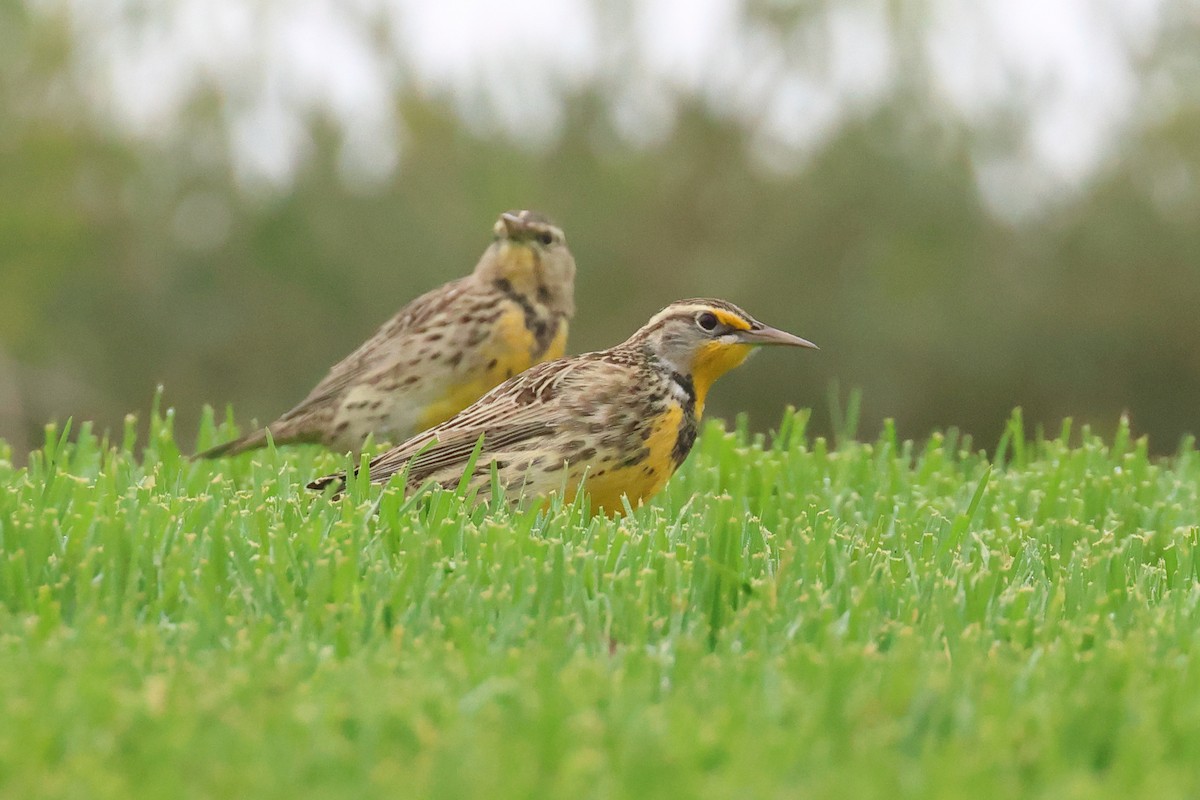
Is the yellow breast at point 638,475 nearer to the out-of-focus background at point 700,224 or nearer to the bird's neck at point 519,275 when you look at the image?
the bird's neck at point 519,275

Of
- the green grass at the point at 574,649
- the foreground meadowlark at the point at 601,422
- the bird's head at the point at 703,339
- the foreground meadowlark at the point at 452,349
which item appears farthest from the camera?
the foreground meadowlark at the point at 452,349

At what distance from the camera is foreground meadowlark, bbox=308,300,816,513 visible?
6.33 m

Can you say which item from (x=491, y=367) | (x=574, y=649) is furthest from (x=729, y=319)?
(x=574, y=649)

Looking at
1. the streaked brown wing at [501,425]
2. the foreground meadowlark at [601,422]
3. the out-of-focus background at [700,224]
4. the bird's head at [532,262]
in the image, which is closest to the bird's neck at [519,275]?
the bird's head at [532,262]

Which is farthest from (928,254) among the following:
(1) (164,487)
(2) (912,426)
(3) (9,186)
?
(1) (164,487)

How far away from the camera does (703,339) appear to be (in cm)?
688

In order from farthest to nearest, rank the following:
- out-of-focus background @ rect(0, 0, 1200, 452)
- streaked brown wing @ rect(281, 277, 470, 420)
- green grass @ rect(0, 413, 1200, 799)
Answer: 1. out-of-focus background @ rect(0, 0, 1200, 452)
2. streaked brown wing @ rect(281, 277, 470, 420)
3. green grass @ rect(0, 413, 1200, 799)

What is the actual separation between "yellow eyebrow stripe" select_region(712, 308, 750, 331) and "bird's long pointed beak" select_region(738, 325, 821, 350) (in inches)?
1.3

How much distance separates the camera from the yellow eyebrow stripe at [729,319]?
22.5 feet

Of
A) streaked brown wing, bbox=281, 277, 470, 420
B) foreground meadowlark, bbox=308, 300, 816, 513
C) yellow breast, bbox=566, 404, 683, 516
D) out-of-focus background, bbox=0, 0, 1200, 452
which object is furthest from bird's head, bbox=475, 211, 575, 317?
out-of-focus background, bbox=0, 0, 1200, 452

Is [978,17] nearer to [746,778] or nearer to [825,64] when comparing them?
[825,64]

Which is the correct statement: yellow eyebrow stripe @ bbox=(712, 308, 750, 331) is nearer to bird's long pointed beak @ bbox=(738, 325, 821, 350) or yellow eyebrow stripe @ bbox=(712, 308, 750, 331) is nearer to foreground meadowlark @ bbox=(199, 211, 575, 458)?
bird's long pointed beak @ bbox=(738, 325, 821, 350)

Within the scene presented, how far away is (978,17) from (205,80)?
13.2m

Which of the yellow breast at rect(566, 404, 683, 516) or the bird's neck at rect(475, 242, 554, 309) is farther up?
the bird's neck at rect(475, 242, 554, 309)
